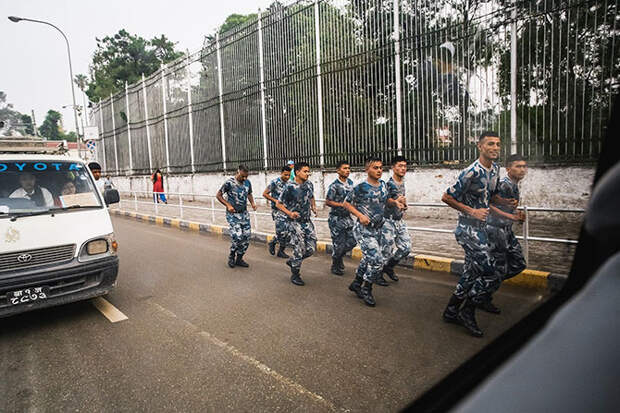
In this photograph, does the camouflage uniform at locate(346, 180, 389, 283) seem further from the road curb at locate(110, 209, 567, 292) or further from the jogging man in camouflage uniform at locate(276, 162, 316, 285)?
the road curb at locate(110, 209, 567, 292)

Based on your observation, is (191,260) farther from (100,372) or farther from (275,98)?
(275,98)

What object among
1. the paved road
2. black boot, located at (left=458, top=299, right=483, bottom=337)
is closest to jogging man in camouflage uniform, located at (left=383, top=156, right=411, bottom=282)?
the paved road

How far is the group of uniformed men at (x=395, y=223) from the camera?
356 cm

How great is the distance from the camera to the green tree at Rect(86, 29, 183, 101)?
3525 centimetres

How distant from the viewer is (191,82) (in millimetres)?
17953

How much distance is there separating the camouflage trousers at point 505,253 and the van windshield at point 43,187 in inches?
175

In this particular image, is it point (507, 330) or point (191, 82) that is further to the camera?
point (191, 82)

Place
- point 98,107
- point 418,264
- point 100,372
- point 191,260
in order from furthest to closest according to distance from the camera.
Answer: point 98,107 → point 191,260 → point 418,264 → point 100,372

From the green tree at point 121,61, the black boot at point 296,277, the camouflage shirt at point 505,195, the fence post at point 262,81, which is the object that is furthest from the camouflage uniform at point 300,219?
the green tree at point 121,61

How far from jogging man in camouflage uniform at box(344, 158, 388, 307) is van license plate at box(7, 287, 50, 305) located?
10.5 feet

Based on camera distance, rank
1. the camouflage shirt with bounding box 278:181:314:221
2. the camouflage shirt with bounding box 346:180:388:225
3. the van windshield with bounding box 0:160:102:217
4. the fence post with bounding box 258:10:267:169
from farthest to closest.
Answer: the fence post with bounding box 258:10:267:169
the camouflage shirt with bounding box 278:181:314:221
the camouflage shirt with bounding box 346:180:388:225
the van windshield with bounding box 0:160:102:217

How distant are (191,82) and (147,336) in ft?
52.7

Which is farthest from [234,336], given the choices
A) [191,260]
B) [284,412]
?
[191,260]

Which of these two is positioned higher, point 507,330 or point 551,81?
point 551,81
